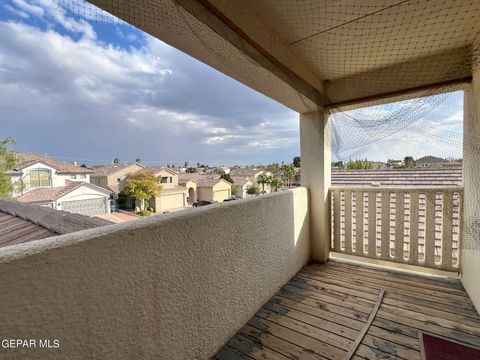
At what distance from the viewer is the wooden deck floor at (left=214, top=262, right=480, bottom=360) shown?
1.44 meters

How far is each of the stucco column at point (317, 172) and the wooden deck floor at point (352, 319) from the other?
560 millimetres

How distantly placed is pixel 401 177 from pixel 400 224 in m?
0.58

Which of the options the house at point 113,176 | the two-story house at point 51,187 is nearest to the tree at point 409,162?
the two-story house at point 51,187

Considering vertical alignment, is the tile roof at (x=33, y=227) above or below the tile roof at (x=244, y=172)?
below

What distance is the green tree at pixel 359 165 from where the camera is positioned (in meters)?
2.71

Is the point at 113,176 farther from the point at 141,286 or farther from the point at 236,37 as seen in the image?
the point at 141,286

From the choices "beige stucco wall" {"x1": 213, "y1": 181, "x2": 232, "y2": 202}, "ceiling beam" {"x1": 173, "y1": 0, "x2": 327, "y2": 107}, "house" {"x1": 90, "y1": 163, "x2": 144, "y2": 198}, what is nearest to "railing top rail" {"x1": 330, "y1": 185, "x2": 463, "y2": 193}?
"ceiling beam" {"x1": 173, "y1": 0, "x2": 327, "y2": 107}

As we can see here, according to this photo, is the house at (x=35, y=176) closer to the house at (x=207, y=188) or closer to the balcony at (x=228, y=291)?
the house at (x=207, y=188)

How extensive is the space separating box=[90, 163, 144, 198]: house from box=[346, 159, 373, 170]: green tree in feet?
38.6

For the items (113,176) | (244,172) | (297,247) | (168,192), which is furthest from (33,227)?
(244,172)

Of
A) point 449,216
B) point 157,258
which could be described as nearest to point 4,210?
point 157,258

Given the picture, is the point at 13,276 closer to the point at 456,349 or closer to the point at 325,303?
the point at 325,303

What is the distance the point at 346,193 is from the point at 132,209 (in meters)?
14.2

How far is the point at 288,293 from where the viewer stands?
214cm
